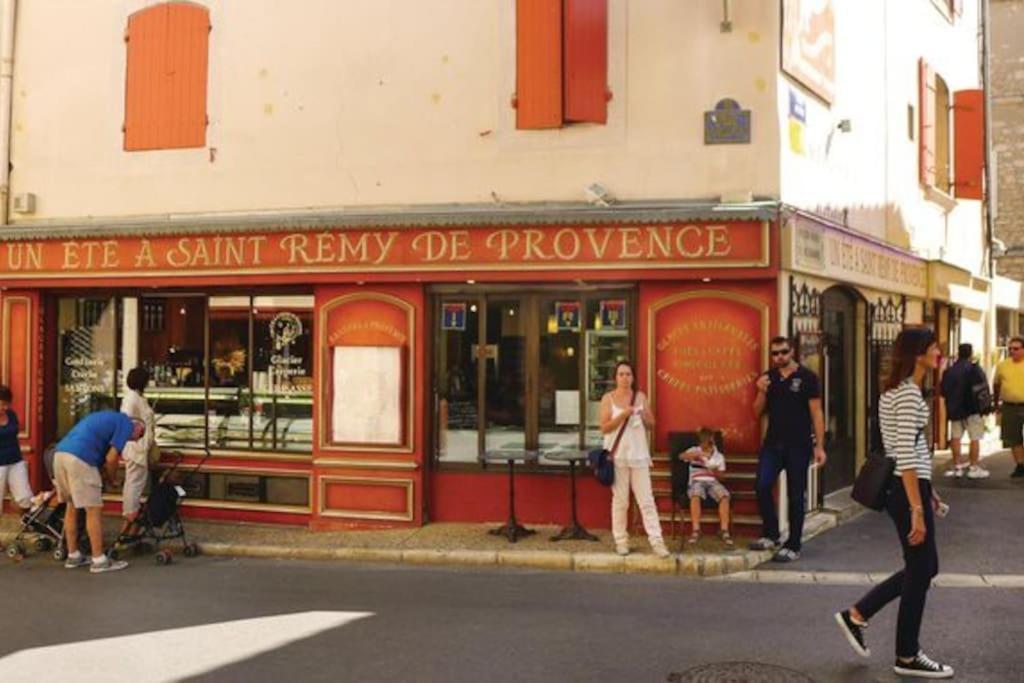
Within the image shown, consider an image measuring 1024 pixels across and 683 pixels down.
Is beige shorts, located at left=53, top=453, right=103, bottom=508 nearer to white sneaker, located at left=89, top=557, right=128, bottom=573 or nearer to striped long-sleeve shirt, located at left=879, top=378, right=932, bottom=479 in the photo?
white sneaker, located at left=89, top=557, right=128, bottom=573

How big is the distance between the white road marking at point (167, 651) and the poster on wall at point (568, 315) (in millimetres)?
3963

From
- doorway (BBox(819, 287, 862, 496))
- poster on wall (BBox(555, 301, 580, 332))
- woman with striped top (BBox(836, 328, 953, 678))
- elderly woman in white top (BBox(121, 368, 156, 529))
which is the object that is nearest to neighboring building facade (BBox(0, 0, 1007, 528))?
poster on wall (BBox(555, 301, 580, 332))

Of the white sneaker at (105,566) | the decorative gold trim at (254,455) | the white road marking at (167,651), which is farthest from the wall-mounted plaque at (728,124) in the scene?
the white sneaker at (105,566)

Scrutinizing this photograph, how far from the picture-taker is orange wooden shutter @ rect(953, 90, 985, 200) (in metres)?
15.9

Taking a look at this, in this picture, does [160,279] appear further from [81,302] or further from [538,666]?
[538,666]

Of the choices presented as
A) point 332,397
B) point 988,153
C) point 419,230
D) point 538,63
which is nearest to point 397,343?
point 332,397

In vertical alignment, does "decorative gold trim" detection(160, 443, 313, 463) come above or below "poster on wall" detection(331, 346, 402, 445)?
below

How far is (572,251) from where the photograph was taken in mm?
9852

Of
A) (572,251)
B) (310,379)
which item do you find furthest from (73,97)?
(572,251)

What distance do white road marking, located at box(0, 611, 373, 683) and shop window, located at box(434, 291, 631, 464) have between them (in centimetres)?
347

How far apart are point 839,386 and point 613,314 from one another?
Answer: 12.3ft

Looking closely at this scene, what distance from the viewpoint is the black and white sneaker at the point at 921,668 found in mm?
5691

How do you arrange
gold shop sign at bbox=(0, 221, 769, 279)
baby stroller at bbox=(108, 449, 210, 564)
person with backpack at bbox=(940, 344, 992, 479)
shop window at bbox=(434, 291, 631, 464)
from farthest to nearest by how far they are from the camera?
1. person with backpack at bbox=(940, 344, 992, 479)
2. shop window at bbox=(434, 291, 631, 464)
3. gold shop sign at bbox=(0, 221, 769, 279)
4. baby stroller at bbox=(108, 449, 210, 564)

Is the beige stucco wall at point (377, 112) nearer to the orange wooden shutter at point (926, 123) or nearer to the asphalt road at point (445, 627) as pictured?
the asphalt road at point (445, 627)
